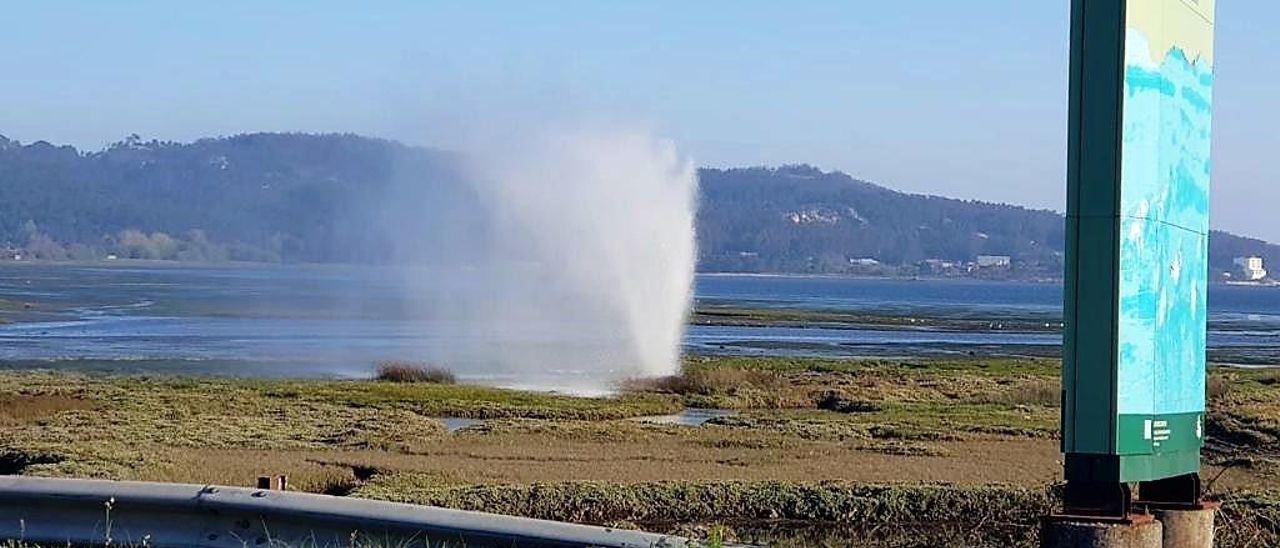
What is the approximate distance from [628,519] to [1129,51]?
7.93 metres

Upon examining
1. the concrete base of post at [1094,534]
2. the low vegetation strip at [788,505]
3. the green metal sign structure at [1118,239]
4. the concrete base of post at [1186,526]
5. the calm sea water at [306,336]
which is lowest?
the calm sea water at [306,336]

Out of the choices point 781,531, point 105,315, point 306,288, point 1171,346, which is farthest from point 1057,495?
point 306,288

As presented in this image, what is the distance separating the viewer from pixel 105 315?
95.3 metres

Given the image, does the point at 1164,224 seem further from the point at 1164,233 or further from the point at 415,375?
the point at 415,375

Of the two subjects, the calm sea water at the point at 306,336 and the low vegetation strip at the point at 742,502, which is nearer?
the low vegetation strip at the point at 742,502

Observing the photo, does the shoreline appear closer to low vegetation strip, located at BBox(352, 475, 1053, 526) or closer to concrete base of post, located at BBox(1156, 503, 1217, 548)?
low vegetation strip, located at BBox(352, 475, 1053, 526)

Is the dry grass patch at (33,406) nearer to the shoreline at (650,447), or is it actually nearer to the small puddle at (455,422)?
the shoreline at (650,447)

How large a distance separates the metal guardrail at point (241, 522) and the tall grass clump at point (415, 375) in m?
33.7

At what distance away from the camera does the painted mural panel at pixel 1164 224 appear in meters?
10.2

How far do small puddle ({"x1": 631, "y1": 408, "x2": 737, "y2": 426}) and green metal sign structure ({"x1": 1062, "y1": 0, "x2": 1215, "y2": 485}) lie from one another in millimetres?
20433

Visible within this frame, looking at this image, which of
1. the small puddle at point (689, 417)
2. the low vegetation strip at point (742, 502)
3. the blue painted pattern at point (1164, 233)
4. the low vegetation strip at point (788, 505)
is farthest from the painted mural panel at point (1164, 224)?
the small puddle at point (689, 417)

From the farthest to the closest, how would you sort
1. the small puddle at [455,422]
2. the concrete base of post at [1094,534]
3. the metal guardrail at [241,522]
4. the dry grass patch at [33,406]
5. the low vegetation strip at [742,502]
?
the small puddle at [455,422]
the dry grass patch at [33,406]
the low vegetation strip at [742,502]
the concrete base of post at [1094,534]
the metal guardrail at [241,522]

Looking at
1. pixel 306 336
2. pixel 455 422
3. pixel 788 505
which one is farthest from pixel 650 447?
pixel 306 336

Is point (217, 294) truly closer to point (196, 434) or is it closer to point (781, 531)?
point (196, 434)
